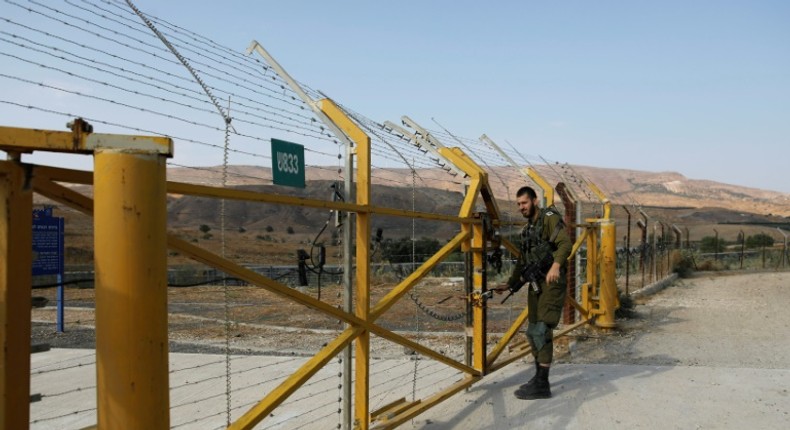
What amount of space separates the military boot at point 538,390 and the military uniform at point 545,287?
10 centimetres

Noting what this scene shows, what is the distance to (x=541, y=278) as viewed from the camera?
5234 mm

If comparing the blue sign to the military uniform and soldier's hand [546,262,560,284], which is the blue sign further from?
soldier's hand [546,262,560,284]

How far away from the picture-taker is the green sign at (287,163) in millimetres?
3068

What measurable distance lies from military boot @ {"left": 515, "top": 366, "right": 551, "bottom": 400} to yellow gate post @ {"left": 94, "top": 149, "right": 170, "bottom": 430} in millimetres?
3785

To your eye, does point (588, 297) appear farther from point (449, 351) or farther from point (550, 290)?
point (550, 290)

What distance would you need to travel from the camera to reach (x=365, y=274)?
3547mm

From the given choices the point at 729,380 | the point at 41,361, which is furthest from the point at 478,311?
the point at 41,361

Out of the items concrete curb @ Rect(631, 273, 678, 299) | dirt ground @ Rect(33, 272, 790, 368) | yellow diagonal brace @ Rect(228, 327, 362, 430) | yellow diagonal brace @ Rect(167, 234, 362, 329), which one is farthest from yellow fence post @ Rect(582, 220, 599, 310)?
yellow diagonal brace @ Rect(167, 234, 362, 329)

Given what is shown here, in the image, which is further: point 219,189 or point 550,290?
point 550,290

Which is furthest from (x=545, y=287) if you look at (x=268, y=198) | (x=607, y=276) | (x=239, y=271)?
(x=607, y=276)

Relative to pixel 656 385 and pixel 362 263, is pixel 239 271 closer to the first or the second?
pixel 362 263

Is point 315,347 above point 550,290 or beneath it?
beneath

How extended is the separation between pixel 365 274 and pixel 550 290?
2227 mm

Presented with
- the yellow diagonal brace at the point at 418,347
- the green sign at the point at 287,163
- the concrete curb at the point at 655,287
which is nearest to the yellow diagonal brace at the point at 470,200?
the yellow diagonal brace at the point at 418,347
